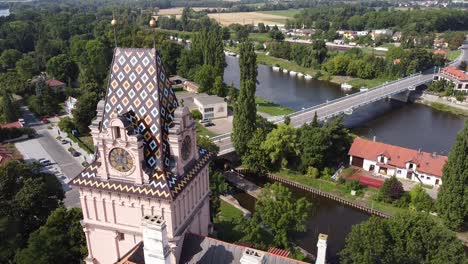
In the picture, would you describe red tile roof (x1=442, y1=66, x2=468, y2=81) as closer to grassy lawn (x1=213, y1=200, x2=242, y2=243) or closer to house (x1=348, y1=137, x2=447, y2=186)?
house (x1=348, y1=137, x2=447, y2=186)

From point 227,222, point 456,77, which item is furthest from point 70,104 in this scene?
point 456,77

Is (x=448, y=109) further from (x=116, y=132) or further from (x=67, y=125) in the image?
(x=116, y=132)

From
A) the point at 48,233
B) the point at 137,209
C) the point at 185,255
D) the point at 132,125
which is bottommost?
the point at 48,233

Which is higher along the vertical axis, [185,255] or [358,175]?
[185,255]

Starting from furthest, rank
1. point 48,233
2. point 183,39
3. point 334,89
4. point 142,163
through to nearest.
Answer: point 183,39 → point 334,89 → point 48,233 → point 142,163

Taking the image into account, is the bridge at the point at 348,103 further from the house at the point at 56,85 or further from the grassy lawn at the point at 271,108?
the house at the point at 56,85

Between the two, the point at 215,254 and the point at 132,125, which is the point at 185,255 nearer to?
the point at 215,254

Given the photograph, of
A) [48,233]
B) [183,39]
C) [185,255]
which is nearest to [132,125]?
[185,255]
